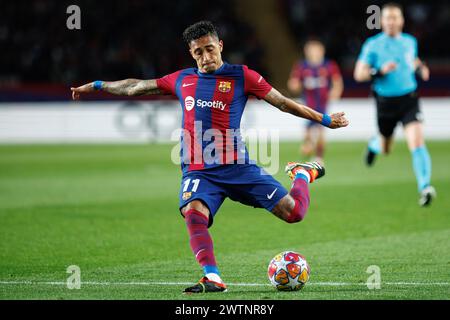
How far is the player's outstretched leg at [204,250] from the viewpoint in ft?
22.4

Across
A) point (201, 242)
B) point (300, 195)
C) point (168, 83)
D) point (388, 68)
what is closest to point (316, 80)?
point (388, 68)

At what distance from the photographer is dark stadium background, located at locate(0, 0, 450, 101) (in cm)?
2816

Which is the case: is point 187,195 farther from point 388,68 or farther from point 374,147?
point 374,147

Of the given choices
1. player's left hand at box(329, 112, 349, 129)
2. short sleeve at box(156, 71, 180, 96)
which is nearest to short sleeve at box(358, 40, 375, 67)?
player's left hand at box(329, 112, 349, 129)

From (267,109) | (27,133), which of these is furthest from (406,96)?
(27,133)

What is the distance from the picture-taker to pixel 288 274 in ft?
23.0

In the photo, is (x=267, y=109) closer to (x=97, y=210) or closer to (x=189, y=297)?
(x=97, y=210)

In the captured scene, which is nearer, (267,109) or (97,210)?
(97,210)

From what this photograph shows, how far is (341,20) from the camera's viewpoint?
97.6 ft

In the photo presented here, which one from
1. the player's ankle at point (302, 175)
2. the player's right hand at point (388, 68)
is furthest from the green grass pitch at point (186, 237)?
the player's right hand at point (388, 68)

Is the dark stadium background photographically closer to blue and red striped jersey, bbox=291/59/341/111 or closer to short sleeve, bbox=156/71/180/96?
blue and red striped jersey, bbox=291/59/341/111

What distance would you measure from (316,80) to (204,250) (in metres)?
14.3

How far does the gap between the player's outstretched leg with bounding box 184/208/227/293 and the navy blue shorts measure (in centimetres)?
15
